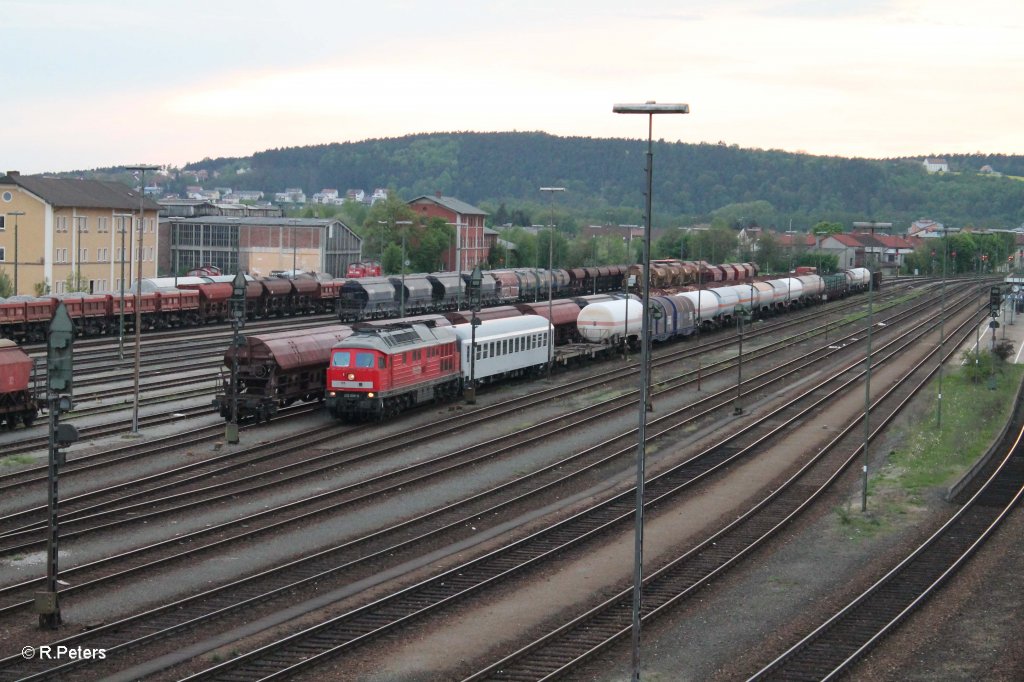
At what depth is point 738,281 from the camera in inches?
4710

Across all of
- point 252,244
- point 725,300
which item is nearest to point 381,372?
point 725,300

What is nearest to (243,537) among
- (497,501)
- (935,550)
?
(497,501)

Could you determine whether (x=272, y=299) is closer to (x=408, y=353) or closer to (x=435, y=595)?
(x=408, y=353)

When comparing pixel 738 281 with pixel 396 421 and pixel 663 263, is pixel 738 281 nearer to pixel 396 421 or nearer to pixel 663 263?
pixel 663 263

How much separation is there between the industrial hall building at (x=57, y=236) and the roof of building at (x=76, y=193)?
0.08 metres

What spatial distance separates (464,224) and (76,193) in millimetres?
51606

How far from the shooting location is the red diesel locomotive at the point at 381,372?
47031 mm

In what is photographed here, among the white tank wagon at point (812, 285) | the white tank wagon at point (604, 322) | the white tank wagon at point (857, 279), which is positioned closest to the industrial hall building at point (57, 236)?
the white tank wagon at point (604, 322)

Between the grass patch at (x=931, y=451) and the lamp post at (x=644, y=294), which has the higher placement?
the lamp post at (x=644, y=294)

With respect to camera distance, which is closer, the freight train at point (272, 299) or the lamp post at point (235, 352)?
the lamp post at point (235, 352)

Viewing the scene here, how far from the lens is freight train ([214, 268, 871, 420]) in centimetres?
4719

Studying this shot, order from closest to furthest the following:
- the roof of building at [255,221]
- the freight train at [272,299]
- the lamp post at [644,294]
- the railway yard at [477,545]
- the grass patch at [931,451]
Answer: the lamp post at [644,294] → the railway yard at [477,545] → the grass patch at [931,451] → the freight train at [272,299] → the roof of building at [255,221]

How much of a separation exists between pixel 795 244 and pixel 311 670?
541 feet

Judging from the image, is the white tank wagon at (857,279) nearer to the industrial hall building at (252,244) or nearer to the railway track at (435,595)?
the industrial hall building at (252,244)
